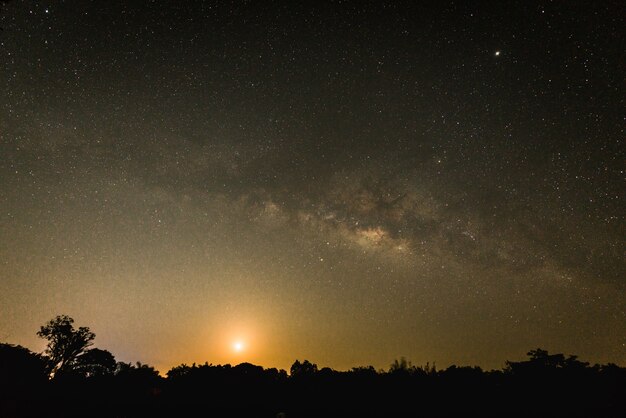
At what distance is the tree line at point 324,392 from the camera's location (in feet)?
84.0

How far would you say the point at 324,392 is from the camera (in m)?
30.5

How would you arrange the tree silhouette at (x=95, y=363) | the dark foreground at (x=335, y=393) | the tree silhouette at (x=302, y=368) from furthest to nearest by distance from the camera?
the tree silhouette at (x=95, y=363)
the tree silhouette at (x=302, y=368)
the dark foreground at (x=335, y=393)

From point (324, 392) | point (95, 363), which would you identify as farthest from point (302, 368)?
point (95, 363)

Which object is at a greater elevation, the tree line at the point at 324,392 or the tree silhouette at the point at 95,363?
the tree silhouette at the point at 95,363

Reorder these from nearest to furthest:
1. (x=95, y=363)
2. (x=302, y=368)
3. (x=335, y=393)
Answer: (x=335, y=393) < (x=302, y=368) < (x=95, y=363)

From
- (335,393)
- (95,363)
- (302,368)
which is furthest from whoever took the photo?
(95,363)

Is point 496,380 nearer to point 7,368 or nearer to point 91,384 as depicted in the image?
point 91,384

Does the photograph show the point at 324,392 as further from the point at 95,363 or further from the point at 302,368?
the point at 95,363

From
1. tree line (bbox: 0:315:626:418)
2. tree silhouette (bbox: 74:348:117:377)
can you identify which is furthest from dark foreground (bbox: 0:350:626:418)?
tree silhouette (bbox: 74:348:117:377)

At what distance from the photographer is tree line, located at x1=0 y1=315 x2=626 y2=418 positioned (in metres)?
25.6

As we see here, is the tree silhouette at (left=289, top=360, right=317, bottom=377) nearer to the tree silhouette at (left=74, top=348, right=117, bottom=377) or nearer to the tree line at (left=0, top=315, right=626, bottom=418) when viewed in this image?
the tree line at (left=0, top=315, right=626, bottom=418)

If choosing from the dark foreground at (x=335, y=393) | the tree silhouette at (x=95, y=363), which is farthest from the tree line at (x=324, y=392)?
the tree silhouette at (x=95, y=363)

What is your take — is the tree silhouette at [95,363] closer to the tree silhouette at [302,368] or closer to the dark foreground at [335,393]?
the dark foreground at [335,393]

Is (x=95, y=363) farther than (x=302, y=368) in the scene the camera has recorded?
Yes
